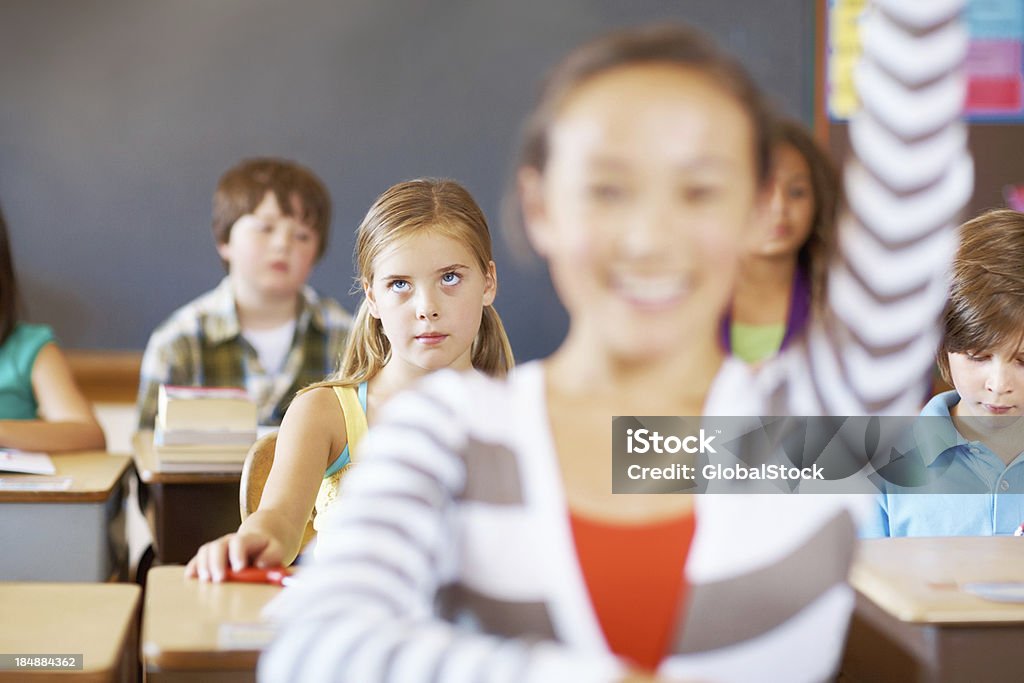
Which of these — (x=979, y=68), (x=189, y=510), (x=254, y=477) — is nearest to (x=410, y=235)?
(x=254, y=477)

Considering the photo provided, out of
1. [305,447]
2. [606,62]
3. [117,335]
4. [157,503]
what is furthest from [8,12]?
[606,62]

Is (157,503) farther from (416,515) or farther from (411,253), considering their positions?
(416,515)

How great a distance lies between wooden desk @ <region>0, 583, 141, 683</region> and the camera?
1.02 metres

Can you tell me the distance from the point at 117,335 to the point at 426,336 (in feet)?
6.67

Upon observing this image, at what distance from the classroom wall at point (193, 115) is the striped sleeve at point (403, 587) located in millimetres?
2433

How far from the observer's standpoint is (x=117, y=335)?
3.12m

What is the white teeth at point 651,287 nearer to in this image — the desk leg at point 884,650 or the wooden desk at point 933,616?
the wooden desk at point 933,616

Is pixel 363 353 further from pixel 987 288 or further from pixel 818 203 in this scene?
pixel 818 203

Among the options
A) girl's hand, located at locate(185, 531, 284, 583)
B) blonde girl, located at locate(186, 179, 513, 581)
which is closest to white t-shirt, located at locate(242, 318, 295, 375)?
blonde girl, located at locate(186, 179, 513, 581)

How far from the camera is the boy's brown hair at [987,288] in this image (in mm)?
1396

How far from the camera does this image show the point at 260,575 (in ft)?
3.86

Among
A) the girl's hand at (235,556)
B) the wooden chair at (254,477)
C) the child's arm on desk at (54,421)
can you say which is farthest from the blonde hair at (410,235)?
the child's arm on desk at (54,421)

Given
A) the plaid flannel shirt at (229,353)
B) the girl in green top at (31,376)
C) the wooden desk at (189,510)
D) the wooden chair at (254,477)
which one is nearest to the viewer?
the wooden chair at (254,477)

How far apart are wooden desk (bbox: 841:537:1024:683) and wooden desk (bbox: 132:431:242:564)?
1201mm
